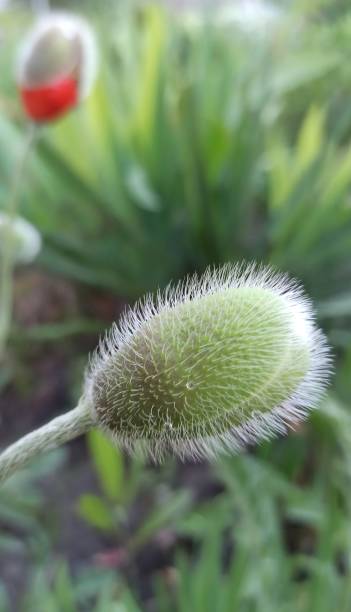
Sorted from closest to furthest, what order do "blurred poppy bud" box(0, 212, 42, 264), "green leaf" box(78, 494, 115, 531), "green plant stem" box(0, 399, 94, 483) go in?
"green plant stem" box(0, 399, 94, 483) < "blurred poppy bud" box(0, 212, 42, 264) < "green leaf" box(78, 494, 115, 531)

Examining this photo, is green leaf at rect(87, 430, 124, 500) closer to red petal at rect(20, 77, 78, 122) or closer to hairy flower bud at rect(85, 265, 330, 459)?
red petal at rect(20, 77, 78, 122)

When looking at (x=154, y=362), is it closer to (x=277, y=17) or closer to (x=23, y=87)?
(x=23, y=87)

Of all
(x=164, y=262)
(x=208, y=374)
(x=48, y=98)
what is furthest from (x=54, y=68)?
(x=164, y=262)

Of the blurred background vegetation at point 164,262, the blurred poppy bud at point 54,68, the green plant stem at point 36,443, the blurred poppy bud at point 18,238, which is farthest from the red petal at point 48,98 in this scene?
the green plant stem at point 36,443

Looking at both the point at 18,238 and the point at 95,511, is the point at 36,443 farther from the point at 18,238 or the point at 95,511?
the point at 95,511

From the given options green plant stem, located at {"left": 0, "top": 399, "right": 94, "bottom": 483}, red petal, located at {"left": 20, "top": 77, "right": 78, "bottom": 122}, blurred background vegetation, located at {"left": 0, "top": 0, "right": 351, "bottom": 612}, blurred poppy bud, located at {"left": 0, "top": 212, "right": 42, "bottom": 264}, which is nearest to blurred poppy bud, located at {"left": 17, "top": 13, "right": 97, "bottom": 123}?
red petal, located at {"left": 20, "top": 77, "right": 78, "bottom": 122}

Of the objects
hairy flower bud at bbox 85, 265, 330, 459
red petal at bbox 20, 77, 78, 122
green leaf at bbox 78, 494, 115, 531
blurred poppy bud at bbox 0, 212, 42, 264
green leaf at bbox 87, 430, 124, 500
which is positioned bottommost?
hairy flower bud at bbox 85, 265, 330, 459
